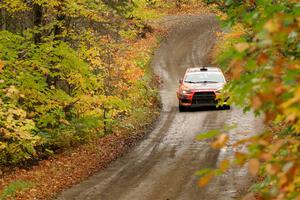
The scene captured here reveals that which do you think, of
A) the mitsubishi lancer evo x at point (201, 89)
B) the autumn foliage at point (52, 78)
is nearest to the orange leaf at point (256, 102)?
the autumn foliage at point (52, 78)

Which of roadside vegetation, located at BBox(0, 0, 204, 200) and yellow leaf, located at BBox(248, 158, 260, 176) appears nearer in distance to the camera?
yellow leaf, located at BBox(248, 158, 260, 176)

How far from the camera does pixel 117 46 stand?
16.3 metres

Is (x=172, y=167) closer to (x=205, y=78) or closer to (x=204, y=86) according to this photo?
(x=204, y=86)

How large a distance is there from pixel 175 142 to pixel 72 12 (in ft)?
17.8

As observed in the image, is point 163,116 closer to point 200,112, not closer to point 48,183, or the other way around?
point 200,112

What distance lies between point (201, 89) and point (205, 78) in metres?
1.10

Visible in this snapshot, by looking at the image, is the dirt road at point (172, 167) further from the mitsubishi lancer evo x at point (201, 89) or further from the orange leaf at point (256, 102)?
the orange leaf at point (256, 102)

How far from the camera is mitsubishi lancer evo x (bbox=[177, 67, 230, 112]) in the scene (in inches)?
822

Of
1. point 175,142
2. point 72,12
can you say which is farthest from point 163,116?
point 72,12

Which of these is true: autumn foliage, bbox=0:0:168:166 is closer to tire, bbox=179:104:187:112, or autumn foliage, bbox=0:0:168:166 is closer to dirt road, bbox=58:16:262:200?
dirt road, bbox=58:16:262:200

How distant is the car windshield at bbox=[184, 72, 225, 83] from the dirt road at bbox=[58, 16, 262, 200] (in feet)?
4.63

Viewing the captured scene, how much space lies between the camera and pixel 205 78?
71.9 feet

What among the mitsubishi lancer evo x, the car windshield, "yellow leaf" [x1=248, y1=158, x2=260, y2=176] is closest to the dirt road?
the mitsubishi lancer evo x

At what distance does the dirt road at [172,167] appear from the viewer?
36.7ft
